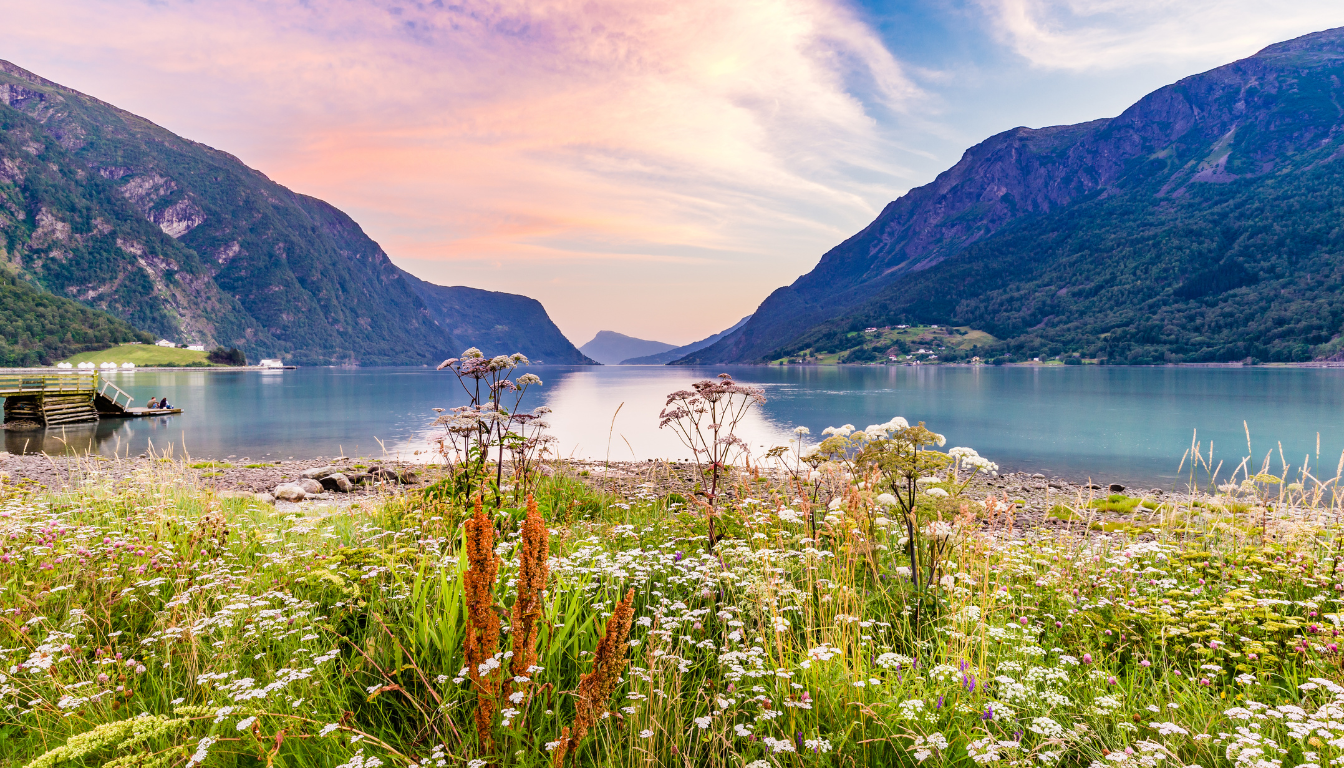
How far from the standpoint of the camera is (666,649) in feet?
13.6

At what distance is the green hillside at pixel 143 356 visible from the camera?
148750mm

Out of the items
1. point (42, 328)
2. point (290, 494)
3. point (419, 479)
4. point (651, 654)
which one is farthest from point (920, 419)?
point (42, 328)

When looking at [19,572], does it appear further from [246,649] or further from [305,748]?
[305,748]

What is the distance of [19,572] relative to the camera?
18.1 feet

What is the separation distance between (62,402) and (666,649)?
5165 cm

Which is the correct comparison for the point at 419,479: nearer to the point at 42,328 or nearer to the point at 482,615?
the point at 482,615

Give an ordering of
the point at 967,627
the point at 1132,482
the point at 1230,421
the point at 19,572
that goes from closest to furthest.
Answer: the point at 967,627, the point at 19,572, the point at 1132,482, the point at 1230,421

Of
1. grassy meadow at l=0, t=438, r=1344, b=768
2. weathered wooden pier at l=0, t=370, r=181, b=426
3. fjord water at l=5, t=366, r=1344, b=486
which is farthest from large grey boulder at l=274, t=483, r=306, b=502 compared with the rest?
weathered wooden pier at l=0, t=370, r=181, b=426

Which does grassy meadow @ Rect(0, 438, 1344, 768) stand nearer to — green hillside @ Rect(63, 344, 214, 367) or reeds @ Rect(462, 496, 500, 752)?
reeds @ Rect(462, 496, 500, 752)

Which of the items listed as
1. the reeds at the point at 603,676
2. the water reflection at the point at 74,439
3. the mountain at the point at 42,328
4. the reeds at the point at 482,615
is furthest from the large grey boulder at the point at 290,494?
the mountain at the point at 42,328

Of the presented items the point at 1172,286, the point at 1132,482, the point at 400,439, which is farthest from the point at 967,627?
the point at 1172,286

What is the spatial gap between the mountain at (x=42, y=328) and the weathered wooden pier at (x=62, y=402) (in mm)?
148233

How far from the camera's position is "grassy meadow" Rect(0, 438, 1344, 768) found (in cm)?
300

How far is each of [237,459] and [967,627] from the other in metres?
30.9
